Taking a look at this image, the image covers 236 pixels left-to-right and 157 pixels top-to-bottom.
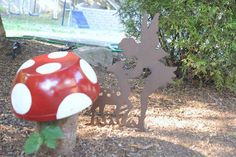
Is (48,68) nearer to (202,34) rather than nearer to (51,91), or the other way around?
(51,91)

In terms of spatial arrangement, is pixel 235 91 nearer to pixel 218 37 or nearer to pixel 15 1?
pixel 218 37

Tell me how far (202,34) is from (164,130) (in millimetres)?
1471

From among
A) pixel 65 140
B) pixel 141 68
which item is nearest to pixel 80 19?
pixel 141 68

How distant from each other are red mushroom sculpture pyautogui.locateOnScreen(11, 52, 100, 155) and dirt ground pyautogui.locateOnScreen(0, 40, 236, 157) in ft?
1.66

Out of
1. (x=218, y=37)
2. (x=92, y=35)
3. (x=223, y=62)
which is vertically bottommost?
(x=92, y=35)

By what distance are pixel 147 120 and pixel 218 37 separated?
1.39m

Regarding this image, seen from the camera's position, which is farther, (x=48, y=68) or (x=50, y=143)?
(x=48, y=68)

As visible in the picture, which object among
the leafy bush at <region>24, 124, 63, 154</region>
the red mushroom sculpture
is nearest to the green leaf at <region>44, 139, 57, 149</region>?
the leafy bush at <region>24, 124, 63, 154</region>

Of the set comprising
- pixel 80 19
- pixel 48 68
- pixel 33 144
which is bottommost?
pixel 80 19

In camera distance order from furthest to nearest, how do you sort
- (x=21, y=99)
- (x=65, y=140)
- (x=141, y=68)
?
(x=141, y=68) → (x=65, y=140) → (x=21, y=99)

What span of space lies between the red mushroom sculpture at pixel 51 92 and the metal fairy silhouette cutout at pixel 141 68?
0.87 metres

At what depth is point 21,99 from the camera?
9.75ft

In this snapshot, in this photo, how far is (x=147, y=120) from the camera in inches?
169

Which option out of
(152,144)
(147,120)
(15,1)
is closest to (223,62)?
(147,120)
